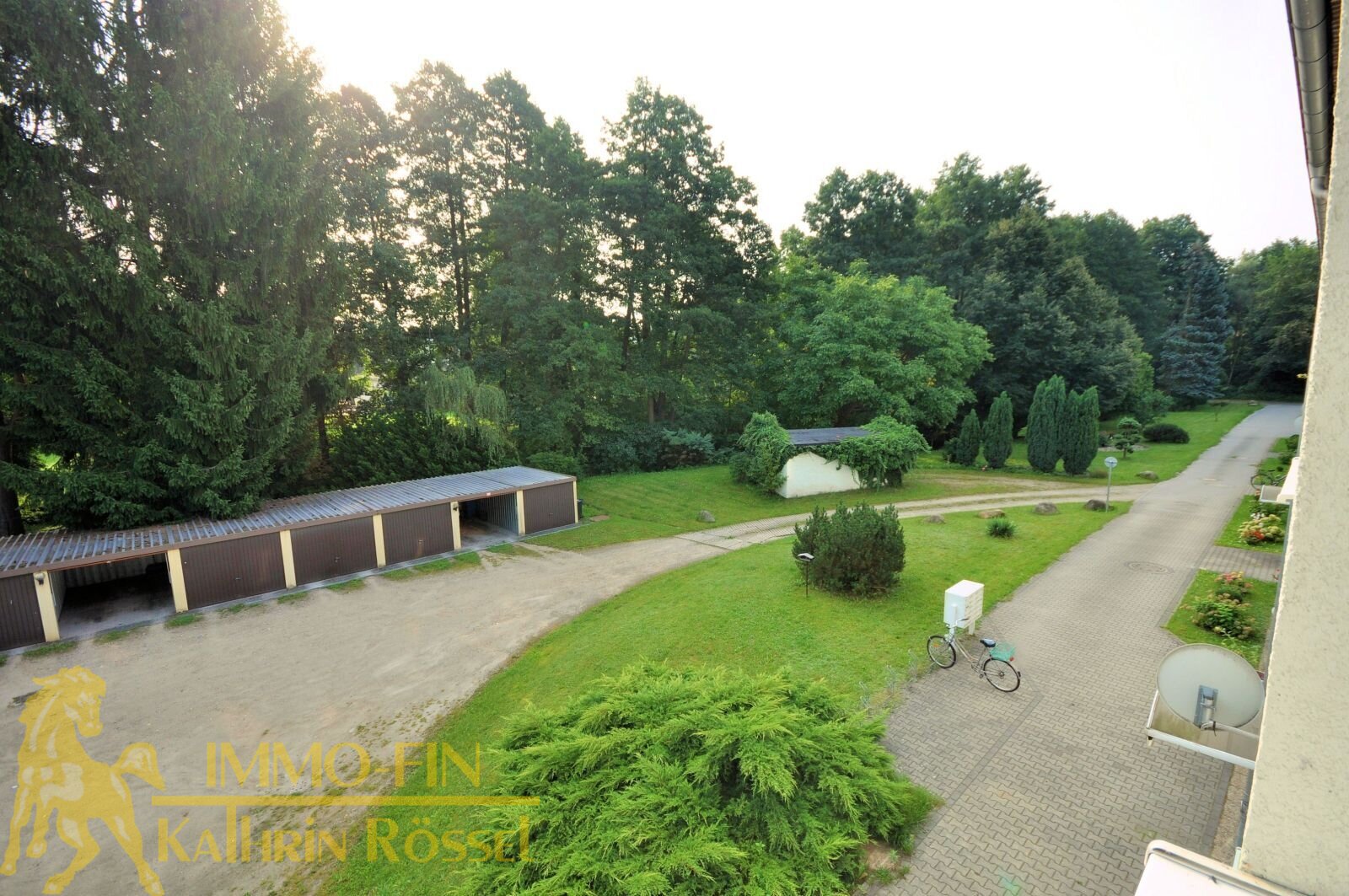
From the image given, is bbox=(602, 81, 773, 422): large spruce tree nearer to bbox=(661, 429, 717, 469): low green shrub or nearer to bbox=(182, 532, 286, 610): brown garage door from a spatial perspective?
bbox=(661, 429, 717, 469): low green shrub

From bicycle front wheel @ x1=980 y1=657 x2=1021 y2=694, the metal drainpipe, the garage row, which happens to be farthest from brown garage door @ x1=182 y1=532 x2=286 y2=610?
the metal drainpipe

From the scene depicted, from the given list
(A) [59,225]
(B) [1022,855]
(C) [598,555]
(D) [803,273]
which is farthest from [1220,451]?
(A) [59,225]

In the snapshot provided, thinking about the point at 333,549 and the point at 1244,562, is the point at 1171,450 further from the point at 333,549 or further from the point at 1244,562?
the point at 333,549

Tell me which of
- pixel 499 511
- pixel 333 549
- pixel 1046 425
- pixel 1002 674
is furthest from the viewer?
pixel 1046 425

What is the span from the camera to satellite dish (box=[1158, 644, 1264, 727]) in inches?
201

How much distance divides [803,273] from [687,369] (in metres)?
10.9

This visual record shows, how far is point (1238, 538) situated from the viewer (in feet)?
55.3

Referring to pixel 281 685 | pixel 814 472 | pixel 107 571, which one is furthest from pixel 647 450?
pixel 281 685

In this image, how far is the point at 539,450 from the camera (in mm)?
30969

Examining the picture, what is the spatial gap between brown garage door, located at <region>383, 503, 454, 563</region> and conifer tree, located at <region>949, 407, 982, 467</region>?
96.9 ft

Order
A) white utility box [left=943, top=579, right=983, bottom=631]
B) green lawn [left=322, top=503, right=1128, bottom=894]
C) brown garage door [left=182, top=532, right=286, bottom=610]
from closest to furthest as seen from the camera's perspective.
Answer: green lawn [left=322, top=503, right=1128, bottom=894] < white utility box [left=943, top=579, right=983, bottom=631] < brown garage door [left=182, top=532, right=286, bottom=610]

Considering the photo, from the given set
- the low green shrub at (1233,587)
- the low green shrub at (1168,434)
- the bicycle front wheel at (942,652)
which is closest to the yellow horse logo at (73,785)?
the bicycle front wheel at (942,652)

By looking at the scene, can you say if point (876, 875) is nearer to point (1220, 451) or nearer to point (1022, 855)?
point (1022, 855)

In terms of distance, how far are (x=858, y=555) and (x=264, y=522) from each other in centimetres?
1735
